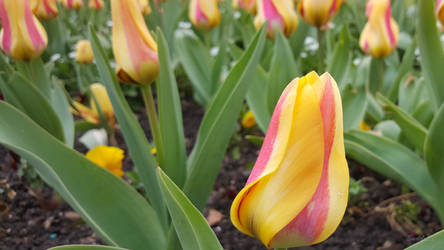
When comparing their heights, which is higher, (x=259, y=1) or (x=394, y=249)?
(x=259, y=1)

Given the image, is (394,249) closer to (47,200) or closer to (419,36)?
(419,36)

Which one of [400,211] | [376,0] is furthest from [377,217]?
[376,0]

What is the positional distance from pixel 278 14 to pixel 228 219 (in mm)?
667

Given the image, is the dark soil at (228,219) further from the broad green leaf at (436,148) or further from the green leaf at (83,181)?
the green leaf at (83,181)

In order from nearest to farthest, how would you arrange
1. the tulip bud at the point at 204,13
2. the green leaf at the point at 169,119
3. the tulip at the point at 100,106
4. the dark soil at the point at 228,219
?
1. the green leaf at the point at 169,119
2. the dark soil at the point at 228,219
3. the tulip at the point at 100,106
4. the tulip bud at the point at 204,13

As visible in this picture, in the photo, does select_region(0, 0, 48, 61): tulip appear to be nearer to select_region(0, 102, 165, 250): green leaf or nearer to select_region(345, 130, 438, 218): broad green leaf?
select_region(0, 102, 165, 250): green leaf

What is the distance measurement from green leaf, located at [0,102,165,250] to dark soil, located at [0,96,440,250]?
1.59ft

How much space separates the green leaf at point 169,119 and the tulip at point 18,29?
382mm

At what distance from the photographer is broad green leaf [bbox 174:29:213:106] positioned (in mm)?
2133

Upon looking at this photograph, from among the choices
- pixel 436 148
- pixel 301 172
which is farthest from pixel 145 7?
pixel 301 172

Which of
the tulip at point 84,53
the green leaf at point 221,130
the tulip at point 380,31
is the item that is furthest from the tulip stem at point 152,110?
the tulip at point 84,53

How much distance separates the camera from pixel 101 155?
1.58 metres

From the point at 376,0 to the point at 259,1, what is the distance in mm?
385

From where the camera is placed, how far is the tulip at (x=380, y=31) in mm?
1757
